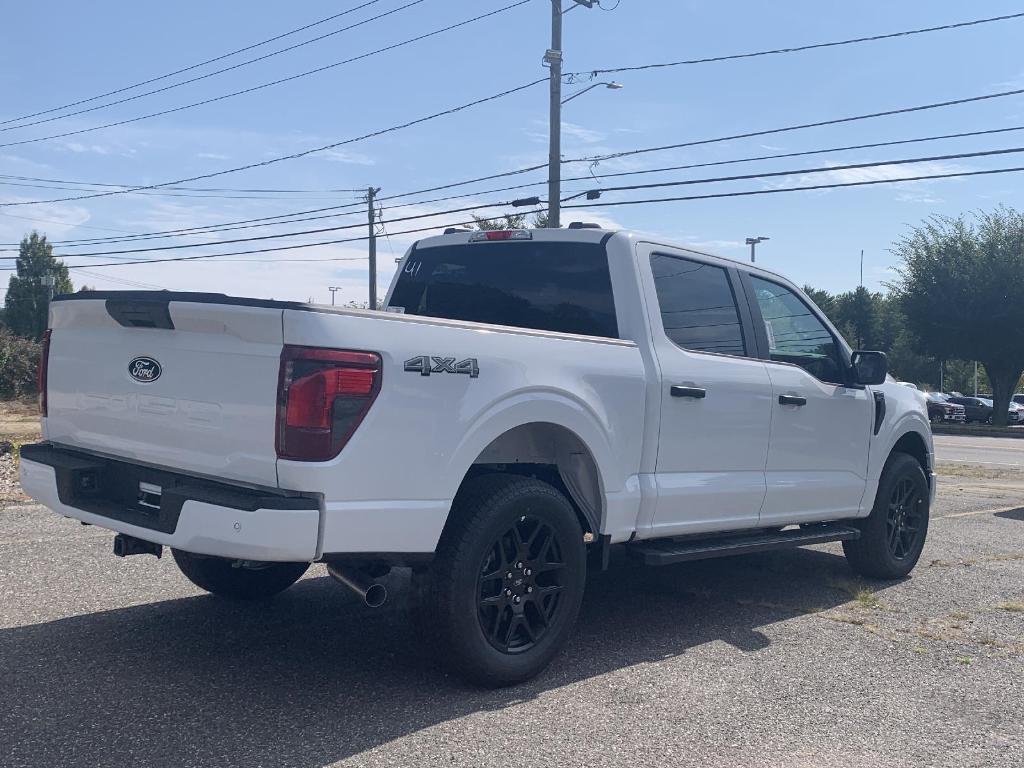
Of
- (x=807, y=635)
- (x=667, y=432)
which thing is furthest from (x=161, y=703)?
(x=807, y=635)

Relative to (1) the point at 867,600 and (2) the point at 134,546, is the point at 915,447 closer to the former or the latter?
(1) the point at 867,600

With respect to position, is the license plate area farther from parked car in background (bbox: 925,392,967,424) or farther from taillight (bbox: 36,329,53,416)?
parked car in background (bbox: 925,392,967,424)

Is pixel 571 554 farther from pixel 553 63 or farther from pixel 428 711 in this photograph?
pixel 553 63

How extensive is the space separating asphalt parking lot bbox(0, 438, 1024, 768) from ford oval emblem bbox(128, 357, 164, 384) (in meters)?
Result: 1.26

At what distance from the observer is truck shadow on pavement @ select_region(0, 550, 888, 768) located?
3.51 m

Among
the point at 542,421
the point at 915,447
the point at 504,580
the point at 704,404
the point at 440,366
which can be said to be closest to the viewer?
the point at 440,366

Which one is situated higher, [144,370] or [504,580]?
[144,370]

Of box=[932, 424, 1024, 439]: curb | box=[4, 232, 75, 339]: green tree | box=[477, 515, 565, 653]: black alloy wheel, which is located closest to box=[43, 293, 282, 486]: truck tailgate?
box=[477, 515, 565, 653]: black alloy wheel

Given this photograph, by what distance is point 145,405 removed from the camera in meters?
4.01

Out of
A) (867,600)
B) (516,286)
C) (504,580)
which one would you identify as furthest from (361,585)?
(867,600)

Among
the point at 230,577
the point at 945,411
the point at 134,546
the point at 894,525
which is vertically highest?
the point at 134,546

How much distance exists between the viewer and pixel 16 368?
45594 millimetres

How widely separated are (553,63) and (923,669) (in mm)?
19468

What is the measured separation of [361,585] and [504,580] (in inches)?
24.1
